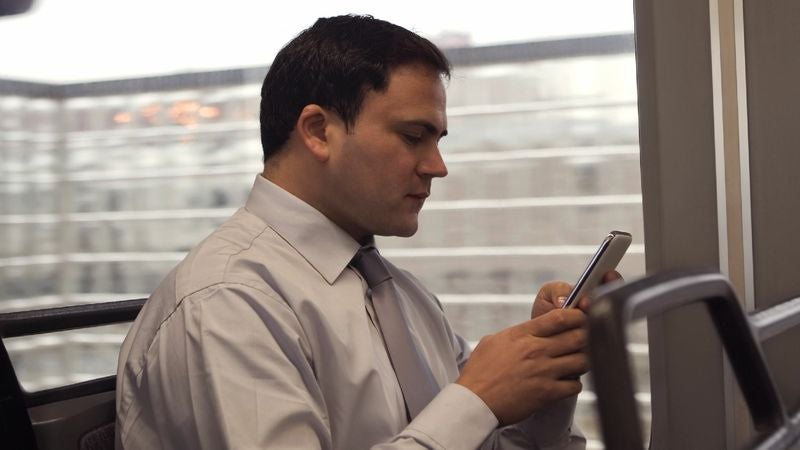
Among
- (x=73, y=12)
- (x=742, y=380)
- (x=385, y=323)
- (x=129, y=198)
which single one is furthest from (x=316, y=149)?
(x=73, y=12)

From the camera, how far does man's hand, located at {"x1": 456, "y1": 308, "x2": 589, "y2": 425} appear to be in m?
1.03

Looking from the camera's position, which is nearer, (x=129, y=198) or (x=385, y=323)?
(x=385, y=323)

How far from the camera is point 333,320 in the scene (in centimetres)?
112

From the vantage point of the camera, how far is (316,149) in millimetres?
1227

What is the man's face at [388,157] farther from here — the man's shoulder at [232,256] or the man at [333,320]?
the man's shoulder at [232,256]

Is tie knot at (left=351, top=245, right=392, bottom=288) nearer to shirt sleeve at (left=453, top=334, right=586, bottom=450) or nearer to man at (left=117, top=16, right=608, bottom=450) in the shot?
man at (left=117, top=16, right=608, bottom=450)

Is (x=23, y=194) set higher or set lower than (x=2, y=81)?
lower

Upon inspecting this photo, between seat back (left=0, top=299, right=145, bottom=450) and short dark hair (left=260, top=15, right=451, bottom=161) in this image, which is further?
short dark hair (left=260, top=15, right=451, bottom=161)

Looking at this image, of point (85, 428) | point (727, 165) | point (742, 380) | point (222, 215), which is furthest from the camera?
point (222, 215)

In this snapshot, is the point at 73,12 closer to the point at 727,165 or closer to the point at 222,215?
the point at 222,215

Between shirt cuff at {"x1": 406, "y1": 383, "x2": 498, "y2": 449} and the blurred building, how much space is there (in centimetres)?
75

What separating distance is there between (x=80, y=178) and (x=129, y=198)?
150mm

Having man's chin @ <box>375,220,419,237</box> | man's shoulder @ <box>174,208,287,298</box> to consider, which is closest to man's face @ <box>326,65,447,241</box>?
man's chin @ <box>375,220,419,237</box>

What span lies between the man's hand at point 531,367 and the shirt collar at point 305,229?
0.84 feet
